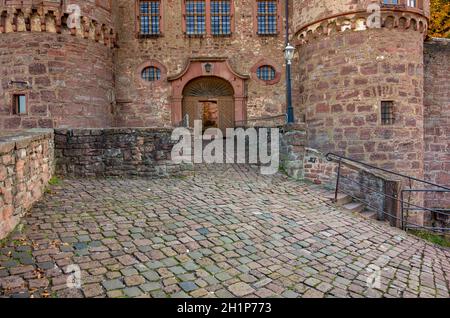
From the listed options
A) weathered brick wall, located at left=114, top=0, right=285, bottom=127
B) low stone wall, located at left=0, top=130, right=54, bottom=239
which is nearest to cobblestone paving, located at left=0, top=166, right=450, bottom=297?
low stone wall, located at left=0, top=130, right=54, bottom=239

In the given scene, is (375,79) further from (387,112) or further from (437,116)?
(437,116)

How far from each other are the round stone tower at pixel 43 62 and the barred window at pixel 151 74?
10.8 feet

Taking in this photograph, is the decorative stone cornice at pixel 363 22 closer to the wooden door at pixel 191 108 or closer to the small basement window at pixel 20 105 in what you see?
the wooden door at pixel 191 108

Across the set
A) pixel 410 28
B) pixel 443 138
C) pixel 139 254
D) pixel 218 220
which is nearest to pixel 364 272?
pixel 218 220

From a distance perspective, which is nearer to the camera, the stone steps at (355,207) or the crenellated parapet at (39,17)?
the stone steps at (355,207)

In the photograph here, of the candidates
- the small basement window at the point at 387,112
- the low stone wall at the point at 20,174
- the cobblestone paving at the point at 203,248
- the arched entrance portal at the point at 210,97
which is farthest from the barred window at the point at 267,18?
the low stone wall at the point at 20,174

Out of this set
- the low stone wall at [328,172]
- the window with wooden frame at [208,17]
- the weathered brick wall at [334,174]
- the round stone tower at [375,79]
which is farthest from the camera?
the window with wooden frame at [208,17]

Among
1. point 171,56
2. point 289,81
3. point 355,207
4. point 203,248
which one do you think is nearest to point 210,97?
point 171,56

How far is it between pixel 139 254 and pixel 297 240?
258 cm

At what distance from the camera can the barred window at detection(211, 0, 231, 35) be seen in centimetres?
1547

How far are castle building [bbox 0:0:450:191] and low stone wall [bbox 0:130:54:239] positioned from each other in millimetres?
5905

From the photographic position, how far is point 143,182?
25.4ft

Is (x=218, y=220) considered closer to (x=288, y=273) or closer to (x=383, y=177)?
(x=288, y=273)

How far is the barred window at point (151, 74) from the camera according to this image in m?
15.2
